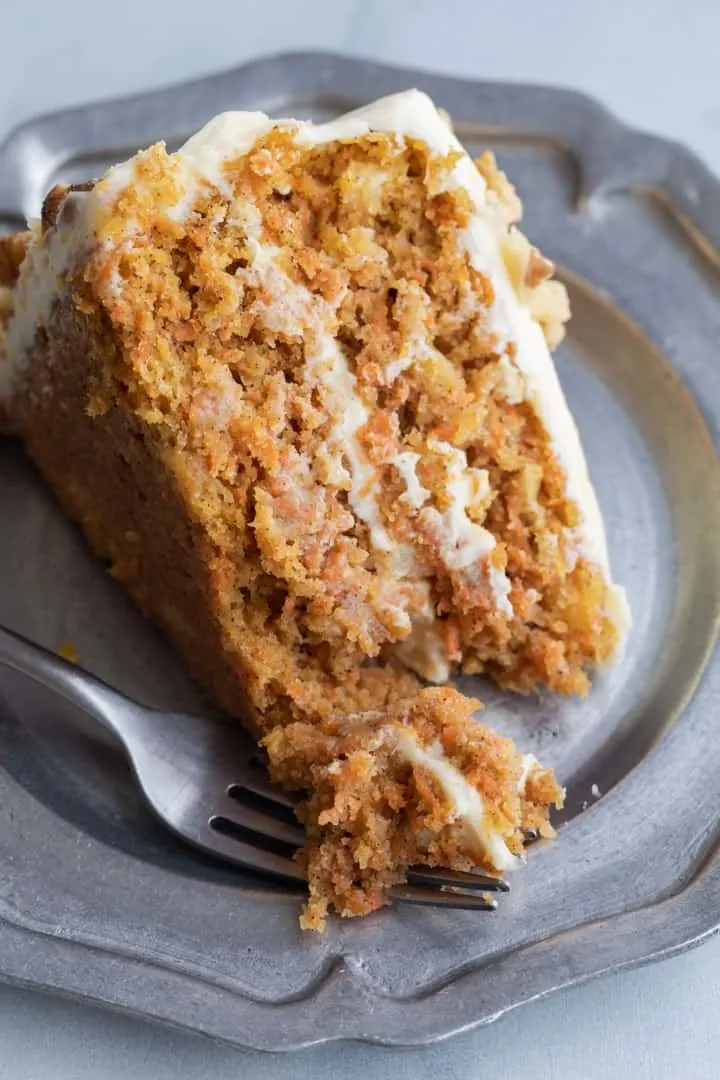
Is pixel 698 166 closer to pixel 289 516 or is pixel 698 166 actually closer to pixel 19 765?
pixel 289 516

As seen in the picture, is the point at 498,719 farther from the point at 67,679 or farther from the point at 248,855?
the point at 67,679

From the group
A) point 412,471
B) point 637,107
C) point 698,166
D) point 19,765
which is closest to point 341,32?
point 637,107

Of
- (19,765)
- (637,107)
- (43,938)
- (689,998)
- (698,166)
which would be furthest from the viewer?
(637,107)

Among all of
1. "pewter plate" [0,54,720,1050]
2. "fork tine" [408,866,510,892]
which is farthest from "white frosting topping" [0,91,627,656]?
"fork tine" [408,866,510,892]

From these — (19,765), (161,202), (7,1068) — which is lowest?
(7,1068)

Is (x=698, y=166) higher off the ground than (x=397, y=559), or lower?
higher

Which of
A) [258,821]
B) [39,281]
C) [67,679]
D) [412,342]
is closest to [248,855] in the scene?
[258,821]

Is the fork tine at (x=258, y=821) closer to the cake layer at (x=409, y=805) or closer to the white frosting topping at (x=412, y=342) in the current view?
the cake layer at (x=409, y=805)

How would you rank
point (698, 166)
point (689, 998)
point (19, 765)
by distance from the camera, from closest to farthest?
point (689, 998) → point (19, 765) → point (698, 166)

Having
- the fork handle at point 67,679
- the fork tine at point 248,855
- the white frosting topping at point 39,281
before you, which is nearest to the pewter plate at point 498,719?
the fork tine at point 248,855
